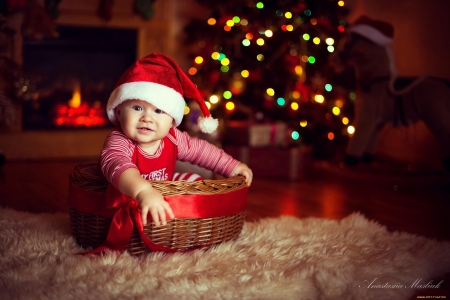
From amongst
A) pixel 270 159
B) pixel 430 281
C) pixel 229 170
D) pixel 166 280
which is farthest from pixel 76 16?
pixel 430 281

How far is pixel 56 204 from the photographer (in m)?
2.10

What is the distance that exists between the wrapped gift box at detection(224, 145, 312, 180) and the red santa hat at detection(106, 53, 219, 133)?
1.33 metres

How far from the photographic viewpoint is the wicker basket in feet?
4.63

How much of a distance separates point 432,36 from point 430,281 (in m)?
2.16

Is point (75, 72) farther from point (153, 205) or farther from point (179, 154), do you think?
point (153, 205)

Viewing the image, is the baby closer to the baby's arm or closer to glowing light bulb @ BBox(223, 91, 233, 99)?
the baby's arm

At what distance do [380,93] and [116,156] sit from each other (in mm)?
1858

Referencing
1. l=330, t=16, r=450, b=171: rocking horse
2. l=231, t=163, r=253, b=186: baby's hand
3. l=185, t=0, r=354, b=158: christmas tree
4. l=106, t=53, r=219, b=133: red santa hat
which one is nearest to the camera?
l=106, t=53, r=219, b=133: red santa hat

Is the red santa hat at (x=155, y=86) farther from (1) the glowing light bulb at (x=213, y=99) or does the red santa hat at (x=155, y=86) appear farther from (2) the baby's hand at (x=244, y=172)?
(1) the glowing light bulb at (x=213, y=99)

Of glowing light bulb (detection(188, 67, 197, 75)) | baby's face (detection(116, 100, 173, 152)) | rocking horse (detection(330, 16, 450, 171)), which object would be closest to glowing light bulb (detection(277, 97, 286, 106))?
rocking horse (detection(330, 16, 450, 171))

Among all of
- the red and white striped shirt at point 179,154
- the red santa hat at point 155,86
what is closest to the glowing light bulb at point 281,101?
the red and white striped shirt at point 179,154

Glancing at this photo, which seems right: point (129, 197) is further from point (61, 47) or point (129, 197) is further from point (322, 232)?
point (61, 47)

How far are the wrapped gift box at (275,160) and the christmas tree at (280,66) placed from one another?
314 mm

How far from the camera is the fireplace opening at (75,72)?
3227 millimetres
